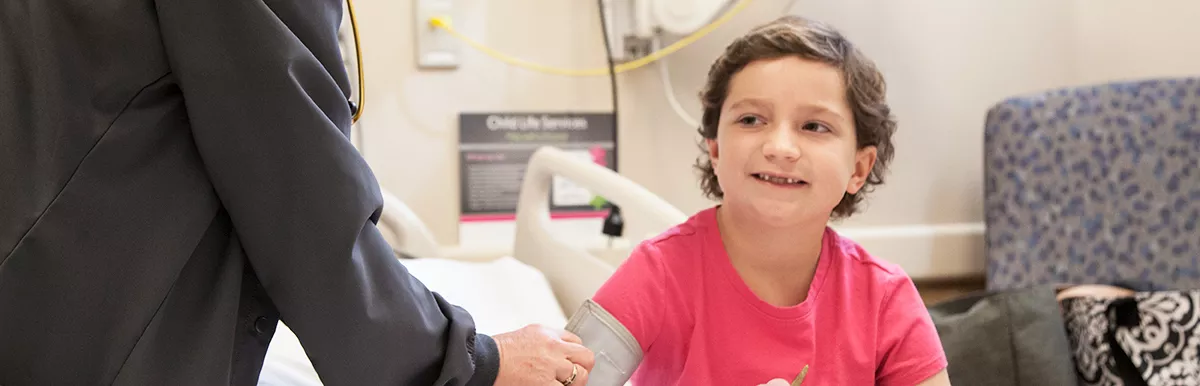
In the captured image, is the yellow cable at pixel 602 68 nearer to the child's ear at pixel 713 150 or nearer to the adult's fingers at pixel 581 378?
the child's ear at pixel 713 150

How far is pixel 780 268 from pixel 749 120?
198 millimetres

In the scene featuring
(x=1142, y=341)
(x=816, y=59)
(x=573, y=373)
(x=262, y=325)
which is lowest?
(x=1142, y=341)

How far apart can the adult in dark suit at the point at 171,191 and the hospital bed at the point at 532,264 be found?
1.18ft

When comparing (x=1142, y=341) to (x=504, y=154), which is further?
(x=504, y=154)

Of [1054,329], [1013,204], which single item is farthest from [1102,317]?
[1013,204]

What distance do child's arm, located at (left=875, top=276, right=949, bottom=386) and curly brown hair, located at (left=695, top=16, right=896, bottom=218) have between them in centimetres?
20

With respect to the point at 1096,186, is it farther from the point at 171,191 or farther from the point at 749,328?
the point at 171,191

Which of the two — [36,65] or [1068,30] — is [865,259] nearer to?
[36,65]

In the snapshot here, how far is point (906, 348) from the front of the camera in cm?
109

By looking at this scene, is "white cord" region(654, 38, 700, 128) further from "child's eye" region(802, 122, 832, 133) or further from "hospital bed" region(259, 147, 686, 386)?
"child's eye" region(802, 122, 832, 133)

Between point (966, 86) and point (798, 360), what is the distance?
4.69ft

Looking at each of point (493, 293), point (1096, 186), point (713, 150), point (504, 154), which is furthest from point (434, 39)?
point (1096, 186)

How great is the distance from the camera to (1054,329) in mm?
1666

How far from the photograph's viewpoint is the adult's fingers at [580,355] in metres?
1.00
